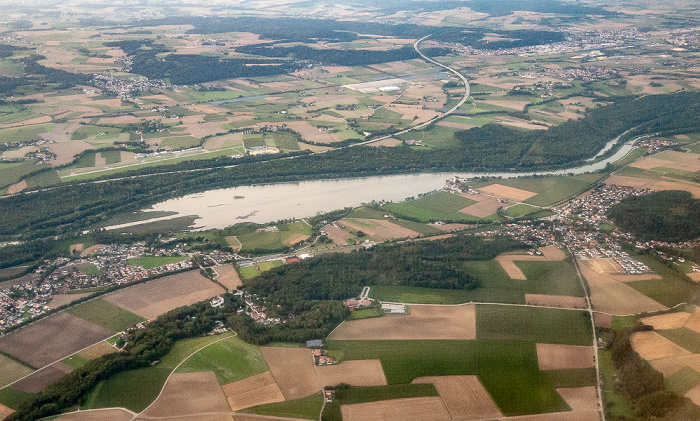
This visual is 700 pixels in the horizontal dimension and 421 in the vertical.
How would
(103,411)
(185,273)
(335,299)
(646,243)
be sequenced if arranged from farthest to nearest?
(646,243) < (185,273) < (335,299) < (103,411)

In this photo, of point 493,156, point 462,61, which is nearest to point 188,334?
point 493,156

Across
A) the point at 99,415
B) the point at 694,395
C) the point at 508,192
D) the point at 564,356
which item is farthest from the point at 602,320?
the point at 99,415

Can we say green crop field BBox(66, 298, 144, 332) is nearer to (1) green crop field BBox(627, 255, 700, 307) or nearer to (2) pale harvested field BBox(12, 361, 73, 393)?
(2) pale harvested field BBox(12, 361, 73, 393)

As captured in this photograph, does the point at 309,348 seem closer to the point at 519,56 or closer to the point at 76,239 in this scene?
the point at 76,239

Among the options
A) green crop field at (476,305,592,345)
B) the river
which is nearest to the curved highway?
the river

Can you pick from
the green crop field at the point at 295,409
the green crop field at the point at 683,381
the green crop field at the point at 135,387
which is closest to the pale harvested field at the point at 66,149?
the green crop field at the point at 135,387
